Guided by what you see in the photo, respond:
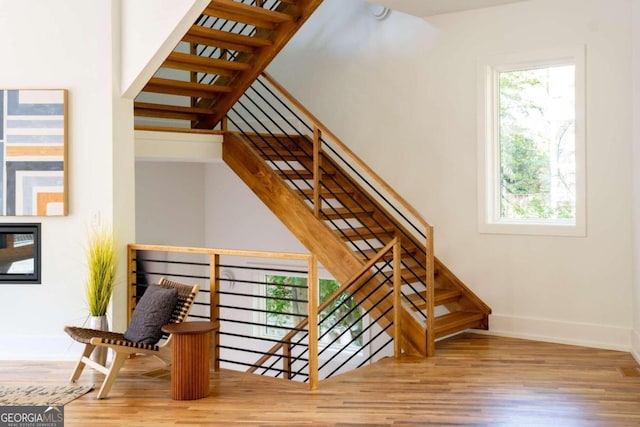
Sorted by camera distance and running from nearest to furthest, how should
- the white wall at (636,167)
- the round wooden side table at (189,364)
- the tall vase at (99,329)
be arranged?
the round wooden side table at (189,364) → the tall vase at (99,329) → the white wall at (636,167)

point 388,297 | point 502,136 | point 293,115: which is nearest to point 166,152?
point 293,115

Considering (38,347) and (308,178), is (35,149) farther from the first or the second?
(308,178)

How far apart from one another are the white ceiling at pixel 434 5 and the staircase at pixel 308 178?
0.80m

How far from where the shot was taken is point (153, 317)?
533 cm

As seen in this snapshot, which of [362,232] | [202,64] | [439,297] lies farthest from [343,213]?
[202,64]

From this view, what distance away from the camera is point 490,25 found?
7.01 metres

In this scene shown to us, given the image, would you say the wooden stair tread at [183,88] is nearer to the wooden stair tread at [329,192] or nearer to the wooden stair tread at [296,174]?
the wooden stair tread at [296,174]

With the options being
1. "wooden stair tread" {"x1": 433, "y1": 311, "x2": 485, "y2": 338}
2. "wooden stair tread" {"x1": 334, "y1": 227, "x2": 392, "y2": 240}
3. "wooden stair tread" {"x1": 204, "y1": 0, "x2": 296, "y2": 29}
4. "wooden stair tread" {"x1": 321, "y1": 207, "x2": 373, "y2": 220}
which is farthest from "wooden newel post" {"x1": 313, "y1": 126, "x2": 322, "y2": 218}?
"wooden stair tread" {"x1": 433, "y1": 311, "x2": 485, "y2": 338}

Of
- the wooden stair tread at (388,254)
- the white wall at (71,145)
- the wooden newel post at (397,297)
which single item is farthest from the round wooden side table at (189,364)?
the wooden stair tread at (388,254)

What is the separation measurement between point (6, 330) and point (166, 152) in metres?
2.07

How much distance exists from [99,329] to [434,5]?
3982mm

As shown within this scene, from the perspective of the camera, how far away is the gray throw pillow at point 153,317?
532 centimetres

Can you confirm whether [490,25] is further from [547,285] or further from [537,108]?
[547,285]

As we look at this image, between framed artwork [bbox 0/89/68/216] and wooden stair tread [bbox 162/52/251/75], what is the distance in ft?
3.56
